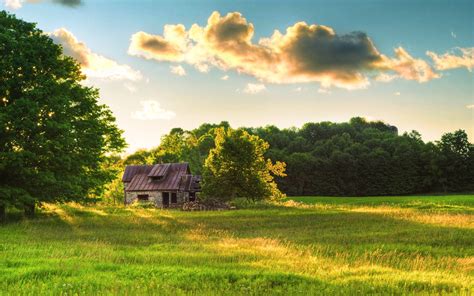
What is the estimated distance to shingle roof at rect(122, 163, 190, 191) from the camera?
70.3 m

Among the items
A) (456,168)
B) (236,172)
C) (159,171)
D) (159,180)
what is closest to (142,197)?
(159,180)

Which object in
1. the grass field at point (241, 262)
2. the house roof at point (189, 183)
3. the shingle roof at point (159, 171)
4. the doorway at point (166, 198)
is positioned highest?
the shingle roof at point (159, 171)

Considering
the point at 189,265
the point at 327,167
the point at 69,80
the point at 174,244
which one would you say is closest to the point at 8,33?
the point at 69,80

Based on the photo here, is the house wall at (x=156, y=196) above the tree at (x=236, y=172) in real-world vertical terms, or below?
below

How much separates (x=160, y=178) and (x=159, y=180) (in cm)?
41

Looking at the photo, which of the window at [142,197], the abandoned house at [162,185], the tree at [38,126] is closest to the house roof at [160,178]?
the abandoned house at [162,185]

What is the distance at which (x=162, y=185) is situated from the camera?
7062 centimetres

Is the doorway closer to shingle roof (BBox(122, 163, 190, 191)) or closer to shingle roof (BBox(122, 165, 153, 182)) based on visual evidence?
shingle roof (BBox(122, 163, 190, 191))

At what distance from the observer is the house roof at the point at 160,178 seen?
70.4 metres

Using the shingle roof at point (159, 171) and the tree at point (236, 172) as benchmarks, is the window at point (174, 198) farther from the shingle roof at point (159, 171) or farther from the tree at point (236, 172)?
the tree at point (236, 172)

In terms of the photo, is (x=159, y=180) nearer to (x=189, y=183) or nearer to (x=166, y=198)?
(x=166, y=198)

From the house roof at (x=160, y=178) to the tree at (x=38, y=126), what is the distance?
36.9 metres

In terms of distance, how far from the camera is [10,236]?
21703 mm

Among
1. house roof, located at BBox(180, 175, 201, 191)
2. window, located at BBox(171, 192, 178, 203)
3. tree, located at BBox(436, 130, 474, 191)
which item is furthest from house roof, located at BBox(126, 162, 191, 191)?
tree, located at BBox(436, 130, 474, 191)
